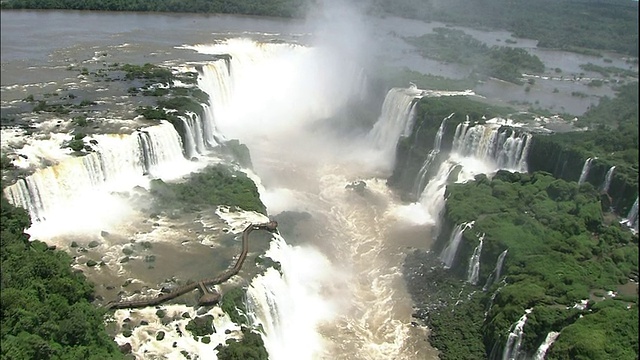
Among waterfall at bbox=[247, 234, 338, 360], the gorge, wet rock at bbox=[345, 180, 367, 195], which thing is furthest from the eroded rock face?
wet rock at bbox=[345, 180, 367, 195]

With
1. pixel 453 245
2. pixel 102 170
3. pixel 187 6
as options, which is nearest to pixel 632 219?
pixel 453 245

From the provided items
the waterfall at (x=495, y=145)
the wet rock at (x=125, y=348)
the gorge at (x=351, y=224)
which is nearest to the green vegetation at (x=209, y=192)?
the gorge at (x=351, y=224)

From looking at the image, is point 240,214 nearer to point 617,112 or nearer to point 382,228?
point 382,228

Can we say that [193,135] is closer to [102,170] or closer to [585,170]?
[102,170]

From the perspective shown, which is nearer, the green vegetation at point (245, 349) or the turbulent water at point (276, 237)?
the green vegetation at point (245, 349)

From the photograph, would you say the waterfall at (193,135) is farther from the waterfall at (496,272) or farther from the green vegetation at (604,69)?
the green vegetation at (604,69)

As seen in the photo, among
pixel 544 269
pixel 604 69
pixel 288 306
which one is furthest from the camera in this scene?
pixel 604 69
